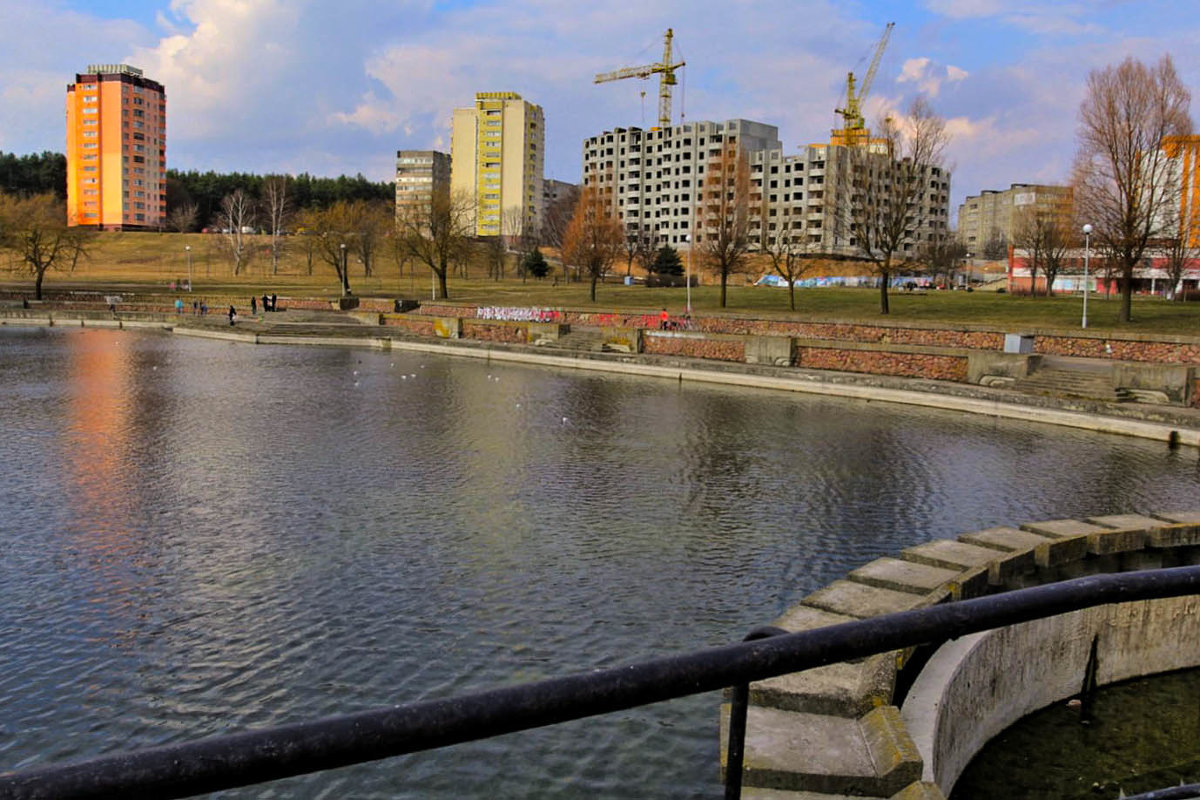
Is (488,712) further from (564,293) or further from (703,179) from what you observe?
(703,179)

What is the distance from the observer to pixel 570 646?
938 centimetres

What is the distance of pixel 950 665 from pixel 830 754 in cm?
191

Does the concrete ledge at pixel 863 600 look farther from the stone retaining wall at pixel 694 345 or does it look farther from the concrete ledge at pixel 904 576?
the stone retaining wall at pixel 694 345

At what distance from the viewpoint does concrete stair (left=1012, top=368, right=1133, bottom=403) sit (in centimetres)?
2886

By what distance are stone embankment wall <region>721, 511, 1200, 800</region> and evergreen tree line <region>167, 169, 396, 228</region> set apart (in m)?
144

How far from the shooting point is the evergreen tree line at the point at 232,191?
486ft

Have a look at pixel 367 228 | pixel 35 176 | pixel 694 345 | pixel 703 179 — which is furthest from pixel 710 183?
pixel 35 176

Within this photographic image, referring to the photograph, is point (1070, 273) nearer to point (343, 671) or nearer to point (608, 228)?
point (608, 228)

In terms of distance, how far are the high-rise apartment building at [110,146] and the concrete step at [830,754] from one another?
144m

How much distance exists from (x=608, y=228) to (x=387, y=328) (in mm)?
25912

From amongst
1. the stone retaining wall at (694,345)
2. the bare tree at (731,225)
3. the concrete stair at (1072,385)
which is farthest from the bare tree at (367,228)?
the concrete stair at (1072,385)

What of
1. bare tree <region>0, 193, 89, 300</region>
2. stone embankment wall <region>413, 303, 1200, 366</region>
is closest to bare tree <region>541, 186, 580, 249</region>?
bare tree <region>0, 193, 89, 300</region>

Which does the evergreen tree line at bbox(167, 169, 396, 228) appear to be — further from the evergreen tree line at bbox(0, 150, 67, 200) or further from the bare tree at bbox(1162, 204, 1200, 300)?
the bare tree at bbox(1162, 204, 1200, 300)

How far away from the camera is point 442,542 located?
12961mm
